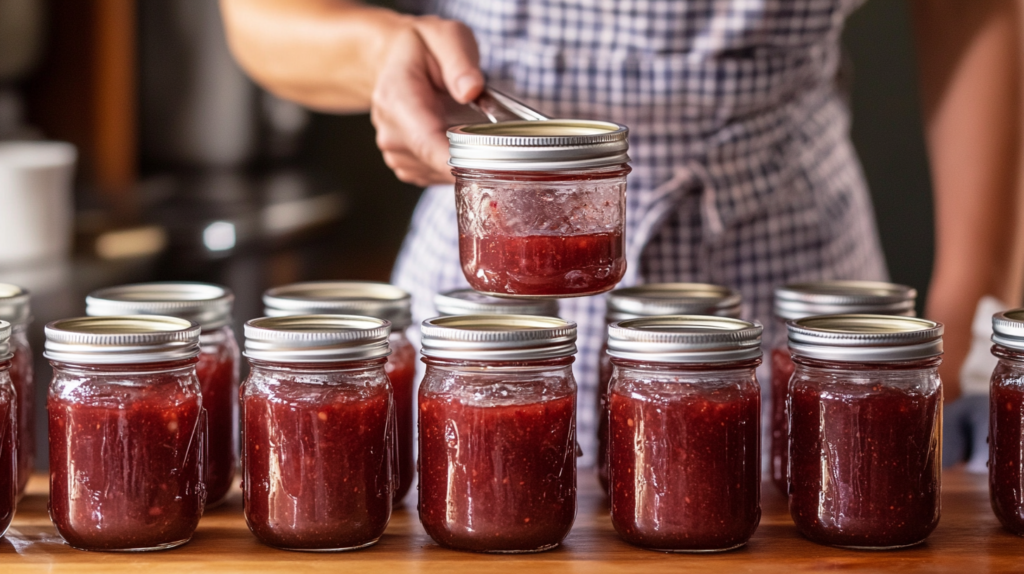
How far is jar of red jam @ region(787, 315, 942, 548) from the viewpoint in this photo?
3.37 feet

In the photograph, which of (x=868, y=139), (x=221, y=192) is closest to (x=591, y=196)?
(x=221, y=192)

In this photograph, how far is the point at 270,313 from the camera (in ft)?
4.04

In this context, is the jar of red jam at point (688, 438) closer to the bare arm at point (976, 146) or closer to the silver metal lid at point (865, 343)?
the silver metal lid at point (865, 343)

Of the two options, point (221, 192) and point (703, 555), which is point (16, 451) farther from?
point (221, 192)

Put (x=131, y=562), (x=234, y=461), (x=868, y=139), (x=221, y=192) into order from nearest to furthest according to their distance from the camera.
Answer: (x=131, y=562)
(x=234, y=461)
(x=221, y=192)
(x=868, y=139)

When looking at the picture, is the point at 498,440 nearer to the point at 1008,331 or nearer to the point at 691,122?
the point at 1008,331

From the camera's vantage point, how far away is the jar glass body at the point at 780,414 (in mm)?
1216

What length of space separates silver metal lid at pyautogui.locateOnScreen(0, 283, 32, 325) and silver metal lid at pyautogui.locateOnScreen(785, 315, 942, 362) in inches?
29.1

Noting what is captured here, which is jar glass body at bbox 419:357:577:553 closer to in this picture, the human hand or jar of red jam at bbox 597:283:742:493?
jar of red jam at bbox 597:283:742:493

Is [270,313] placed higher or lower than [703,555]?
higher

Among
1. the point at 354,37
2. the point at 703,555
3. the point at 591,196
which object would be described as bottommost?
the point at 703,555

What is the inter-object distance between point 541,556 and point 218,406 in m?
0.38

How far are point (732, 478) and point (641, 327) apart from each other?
0.16 meters

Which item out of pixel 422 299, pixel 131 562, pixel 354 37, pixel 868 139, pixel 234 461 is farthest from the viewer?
pixel 868 139
